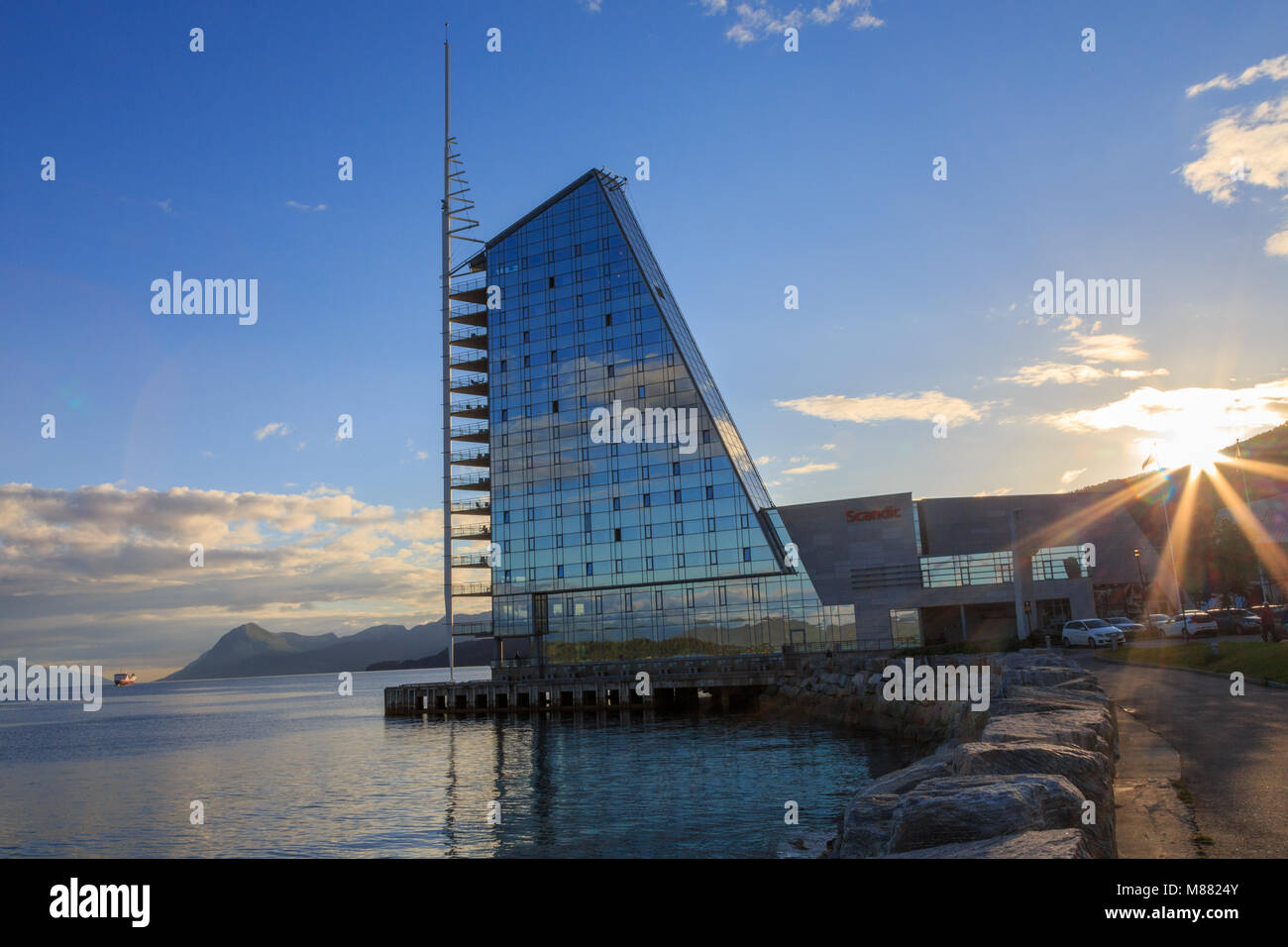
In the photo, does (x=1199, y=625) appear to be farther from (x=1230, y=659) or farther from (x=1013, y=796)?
(x=1013, y=796)

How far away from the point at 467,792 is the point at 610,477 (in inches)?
1820

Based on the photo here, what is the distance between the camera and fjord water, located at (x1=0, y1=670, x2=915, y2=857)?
73.6 ft

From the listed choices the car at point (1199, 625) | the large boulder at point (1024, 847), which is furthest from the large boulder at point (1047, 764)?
the car at point (1199, 625)

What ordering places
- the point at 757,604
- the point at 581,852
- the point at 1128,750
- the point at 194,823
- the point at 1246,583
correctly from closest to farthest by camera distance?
the point at 1128,750 < the point at 581,852 < the point at 194,823 < the point at 1246,583 < the point at 757,604

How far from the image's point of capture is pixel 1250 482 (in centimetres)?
14475

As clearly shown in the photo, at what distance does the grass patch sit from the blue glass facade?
32095 millimetres

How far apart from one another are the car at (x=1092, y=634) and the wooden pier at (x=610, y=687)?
17.9 metres

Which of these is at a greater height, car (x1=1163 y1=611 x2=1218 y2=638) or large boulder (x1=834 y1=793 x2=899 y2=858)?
large boulder (x1=834 y1=793 x2=899 y2=858)

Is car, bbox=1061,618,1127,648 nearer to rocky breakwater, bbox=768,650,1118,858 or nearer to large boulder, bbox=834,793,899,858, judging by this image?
rocky breakwater, bbox=768,650,1118,858

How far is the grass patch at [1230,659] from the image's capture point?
27312 millimetres

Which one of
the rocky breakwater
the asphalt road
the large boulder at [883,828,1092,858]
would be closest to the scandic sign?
the asphalt road

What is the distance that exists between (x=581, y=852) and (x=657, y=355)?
60765 mm
